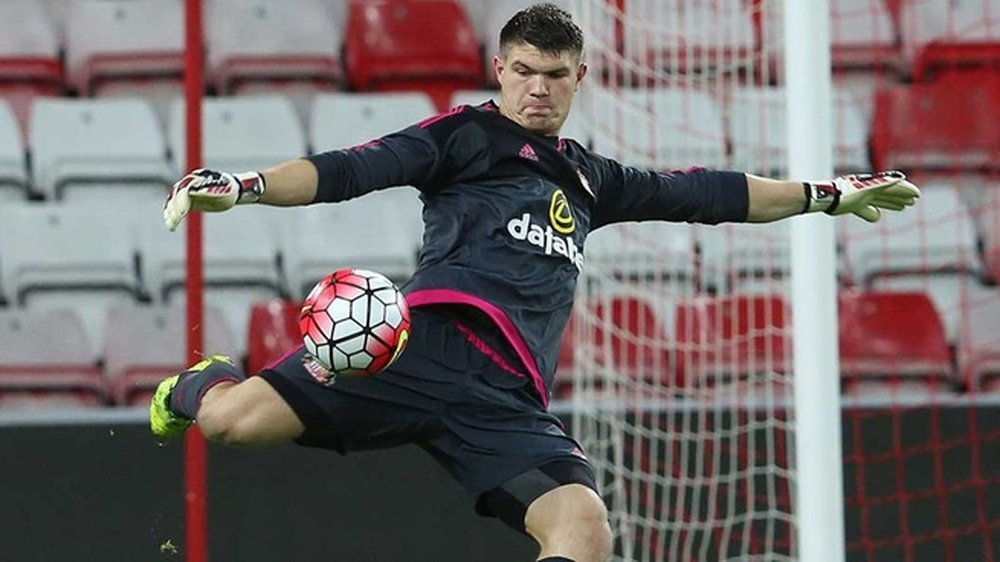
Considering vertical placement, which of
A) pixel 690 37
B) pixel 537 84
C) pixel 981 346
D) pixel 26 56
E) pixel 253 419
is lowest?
pixel 253 419

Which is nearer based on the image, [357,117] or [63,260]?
[63,260]

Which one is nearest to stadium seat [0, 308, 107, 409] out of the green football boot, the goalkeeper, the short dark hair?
the green football boot

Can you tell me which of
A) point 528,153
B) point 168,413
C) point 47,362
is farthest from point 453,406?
point 47,362

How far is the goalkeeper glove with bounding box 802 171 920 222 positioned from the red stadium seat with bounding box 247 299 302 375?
8.98 ft

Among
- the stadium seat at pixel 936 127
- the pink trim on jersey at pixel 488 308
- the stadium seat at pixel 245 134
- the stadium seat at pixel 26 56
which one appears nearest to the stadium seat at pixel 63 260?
the stadium seat at pixel 245 134

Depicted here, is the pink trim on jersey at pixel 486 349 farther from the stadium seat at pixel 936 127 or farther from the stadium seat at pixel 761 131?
the stadium seat at pixel 936 127

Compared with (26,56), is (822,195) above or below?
below

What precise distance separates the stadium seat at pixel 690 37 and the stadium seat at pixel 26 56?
263cm

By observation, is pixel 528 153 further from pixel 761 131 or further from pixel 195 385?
pixel 761 131

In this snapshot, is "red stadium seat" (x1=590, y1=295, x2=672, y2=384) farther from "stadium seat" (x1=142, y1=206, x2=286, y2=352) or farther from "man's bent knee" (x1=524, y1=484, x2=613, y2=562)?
"man's bent knee" (x1=524, y1=484, x2=613, y2=562)

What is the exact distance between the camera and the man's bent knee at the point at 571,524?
466 cm

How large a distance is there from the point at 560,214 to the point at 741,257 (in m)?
3.06

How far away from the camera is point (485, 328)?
4914 mm

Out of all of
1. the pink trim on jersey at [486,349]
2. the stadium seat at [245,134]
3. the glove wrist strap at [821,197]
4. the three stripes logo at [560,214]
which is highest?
the stadium seat at [245,134]
